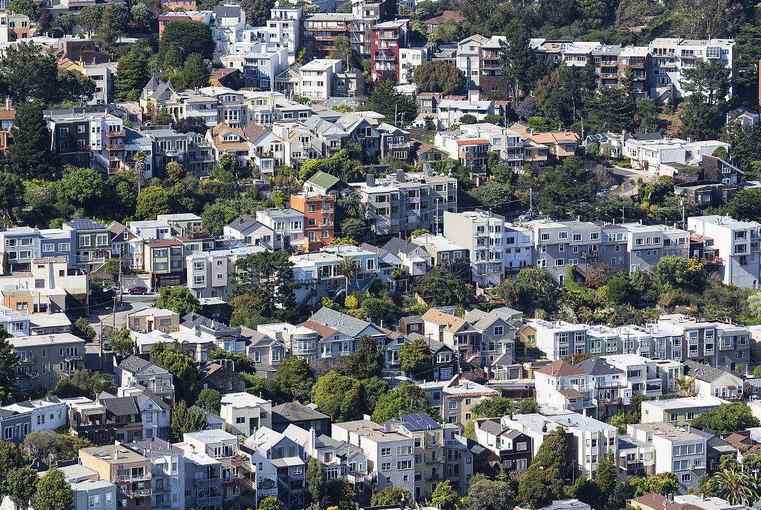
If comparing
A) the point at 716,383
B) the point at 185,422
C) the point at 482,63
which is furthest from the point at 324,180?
the point at 185,422

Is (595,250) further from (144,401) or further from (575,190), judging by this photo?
(144,401)

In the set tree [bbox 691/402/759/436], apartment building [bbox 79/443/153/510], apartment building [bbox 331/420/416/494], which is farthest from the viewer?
tree [bbox 691/402/759/436]

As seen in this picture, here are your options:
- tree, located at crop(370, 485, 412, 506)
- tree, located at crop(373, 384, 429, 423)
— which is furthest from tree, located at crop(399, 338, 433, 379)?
tree, located at crop(370, 485, 412, 506)

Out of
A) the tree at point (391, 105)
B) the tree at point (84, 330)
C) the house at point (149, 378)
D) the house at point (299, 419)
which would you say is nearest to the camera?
the house at point (299, 419)

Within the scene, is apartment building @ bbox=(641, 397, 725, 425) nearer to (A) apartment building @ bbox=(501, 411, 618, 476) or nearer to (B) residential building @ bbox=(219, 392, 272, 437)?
(A) apartment building @ bbox=(501, 411, 618, 476)

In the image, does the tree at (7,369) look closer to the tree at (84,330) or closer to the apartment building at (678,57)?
the tree at (84,330)

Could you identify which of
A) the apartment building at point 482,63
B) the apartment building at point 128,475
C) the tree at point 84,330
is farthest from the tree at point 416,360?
the apartment building at point 482,63

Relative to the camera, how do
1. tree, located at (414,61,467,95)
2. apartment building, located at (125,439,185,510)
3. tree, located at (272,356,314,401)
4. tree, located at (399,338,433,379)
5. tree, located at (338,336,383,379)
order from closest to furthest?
apartment building, located at (125,439,185,510) → tree, located at (272,356,314,401) → tree, located at (338,336,383,379) → tree, located at (399,338,433,379) → tree, located at (414,61,467,95)
